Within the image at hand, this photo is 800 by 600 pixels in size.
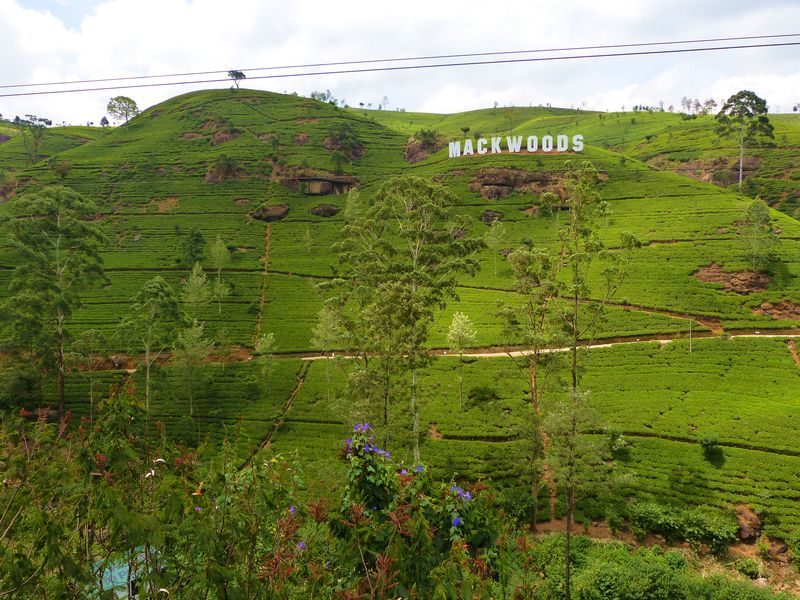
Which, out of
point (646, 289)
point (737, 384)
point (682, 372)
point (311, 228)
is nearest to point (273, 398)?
point (682, 372)

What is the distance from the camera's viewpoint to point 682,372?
40125 mm

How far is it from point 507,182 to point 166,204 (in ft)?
255

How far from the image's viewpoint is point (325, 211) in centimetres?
10044

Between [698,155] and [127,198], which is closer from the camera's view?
[127,198]

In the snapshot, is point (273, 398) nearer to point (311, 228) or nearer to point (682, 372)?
point (682, 372)

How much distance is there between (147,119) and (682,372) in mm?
179118

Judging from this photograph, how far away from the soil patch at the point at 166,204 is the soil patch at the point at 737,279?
99.8m

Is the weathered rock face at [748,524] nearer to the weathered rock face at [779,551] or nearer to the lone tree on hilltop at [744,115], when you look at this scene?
the weathered rock face at [779,551]

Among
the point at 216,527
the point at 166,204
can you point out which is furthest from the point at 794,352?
the point at 166,204

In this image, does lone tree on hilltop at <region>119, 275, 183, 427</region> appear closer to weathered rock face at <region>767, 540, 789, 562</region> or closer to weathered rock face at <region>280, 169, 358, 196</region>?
weathered rock face at <region>767, 540, 789, 562</region>

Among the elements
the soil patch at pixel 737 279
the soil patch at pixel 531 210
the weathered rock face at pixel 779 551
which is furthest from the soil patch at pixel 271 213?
the weathered rock face at pixel 779 551

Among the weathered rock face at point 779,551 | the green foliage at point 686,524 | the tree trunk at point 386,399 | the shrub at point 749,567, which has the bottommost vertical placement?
the shrub at point 749,567

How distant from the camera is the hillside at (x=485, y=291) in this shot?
3025 centimetres

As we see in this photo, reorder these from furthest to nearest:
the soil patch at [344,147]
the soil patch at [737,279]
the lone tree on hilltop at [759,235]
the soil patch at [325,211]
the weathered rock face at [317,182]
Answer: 1. the soil patch at [344,147]
2. the weathered rock face at [317,182]
3. the soil patch at [325,211]
4. the lone tree on hilltop at [759,235]
5. the soil patch at [737,279]
